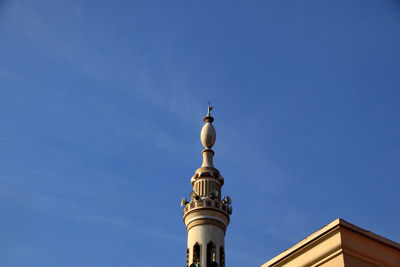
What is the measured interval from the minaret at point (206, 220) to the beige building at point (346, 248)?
17.7m

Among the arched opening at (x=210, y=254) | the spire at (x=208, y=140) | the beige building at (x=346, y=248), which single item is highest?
the spire at (x=208, y=140)

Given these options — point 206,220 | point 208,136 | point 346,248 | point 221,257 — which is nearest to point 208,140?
point 208,136

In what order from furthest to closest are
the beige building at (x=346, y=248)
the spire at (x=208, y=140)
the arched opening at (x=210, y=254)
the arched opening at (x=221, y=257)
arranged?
the spire at (x=208, y=140), the arched opening at (x=221, y=257), the arched opening at (x=210, y=254), the beige building at (x=346, y=248)

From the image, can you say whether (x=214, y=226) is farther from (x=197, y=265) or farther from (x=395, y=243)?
(x=395, y=243)

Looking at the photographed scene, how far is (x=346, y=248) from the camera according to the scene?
8.96m

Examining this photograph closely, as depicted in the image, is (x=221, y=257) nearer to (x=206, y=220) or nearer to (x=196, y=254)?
(x=196, y=254)

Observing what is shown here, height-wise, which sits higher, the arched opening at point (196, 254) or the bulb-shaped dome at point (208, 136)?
the bulb-shaped dome at point (208, 136)

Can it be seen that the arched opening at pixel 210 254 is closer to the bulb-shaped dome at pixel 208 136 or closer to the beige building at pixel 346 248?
the bulb-shaped dome at pixel 208 136

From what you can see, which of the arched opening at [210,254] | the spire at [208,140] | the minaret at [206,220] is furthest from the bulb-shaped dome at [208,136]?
the arched opening at [210,254]

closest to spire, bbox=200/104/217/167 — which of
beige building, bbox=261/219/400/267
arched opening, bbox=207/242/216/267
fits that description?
arched opening, bbox=207/242/216/267

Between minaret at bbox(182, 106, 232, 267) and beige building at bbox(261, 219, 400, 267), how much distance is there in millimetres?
17721

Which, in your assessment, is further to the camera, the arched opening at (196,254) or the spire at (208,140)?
the spire at (208,140)

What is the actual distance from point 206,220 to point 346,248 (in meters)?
18.9

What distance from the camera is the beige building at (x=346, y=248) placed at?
8969 millimetres
